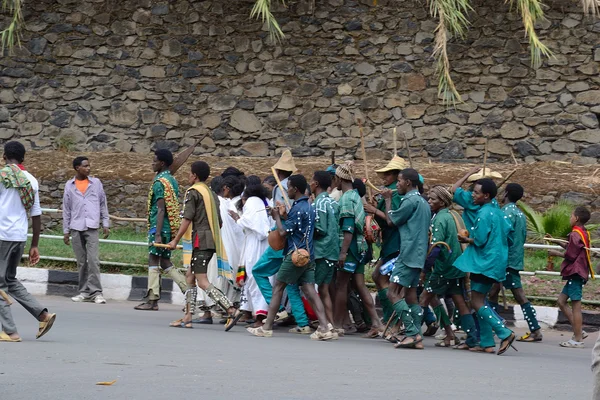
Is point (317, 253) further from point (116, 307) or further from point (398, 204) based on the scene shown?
point (116, 307)

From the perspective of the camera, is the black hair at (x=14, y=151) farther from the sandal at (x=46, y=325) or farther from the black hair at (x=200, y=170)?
the black hair at (x=200, y=170)

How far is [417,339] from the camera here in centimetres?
888

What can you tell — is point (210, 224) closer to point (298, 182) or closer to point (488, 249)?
point (298, 182)

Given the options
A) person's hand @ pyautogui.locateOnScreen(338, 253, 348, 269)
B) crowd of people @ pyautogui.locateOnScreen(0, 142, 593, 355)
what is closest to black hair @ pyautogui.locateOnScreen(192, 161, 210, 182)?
crowd of people @ pyautogui.locateOnScreen(0, 142, 593, 355)

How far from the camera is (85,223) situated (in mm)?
12109

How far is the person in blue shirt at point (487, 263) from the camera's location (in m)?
8.72

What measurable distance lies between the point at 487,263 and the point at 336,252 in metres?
1.56

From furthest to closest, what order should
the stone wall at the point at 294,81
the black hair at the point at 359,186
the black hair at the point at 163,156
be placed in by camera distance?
the stone wall at the point at 294,81, the black hair at the point at 163,156, the black hair at the point at 359,186

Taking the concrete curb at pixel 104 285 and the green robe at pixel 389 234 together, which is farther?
the concrete curb at pixel 104 285

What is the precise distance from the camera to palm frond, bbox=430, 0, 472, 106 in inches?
606

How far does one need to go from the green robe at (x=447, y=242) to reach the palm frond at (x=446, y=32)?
21.7 feet

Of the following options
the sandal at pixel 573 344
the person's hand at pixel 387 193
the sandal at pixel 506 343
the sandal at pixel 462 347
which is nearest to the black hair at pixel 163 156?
the person's hand at pixel 387 193

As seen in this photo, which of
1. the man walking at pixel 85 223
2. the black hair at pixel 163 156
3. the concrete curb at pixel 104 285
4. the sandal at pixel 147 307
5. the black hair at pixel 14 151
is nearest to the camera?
the black hair at pixel 14 151

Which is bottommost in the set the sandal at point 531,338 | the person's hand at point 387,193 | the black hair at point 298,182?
the sandal at point 531,338
